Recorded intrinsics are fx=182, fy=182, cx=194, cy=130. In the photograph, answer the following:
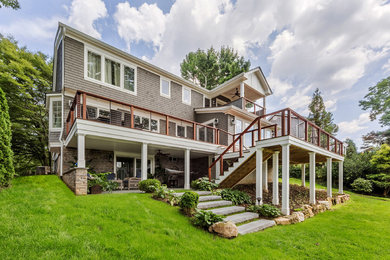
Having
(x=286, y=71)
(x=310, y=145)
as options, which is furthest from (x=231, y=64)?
(x=310, y=145)

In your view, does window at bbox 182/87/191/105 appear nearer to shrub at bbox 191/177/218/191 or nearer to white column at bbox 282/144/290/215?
shrub at bbox 191/177/218/191

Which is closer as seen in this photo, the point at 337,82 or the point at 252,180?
the point at 252,180

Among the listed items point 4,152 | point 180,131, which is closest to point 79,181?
point 4,152

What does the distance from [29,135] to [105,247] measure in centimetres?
1898

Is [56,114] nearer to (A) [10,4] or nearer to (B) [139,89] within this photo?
(B) [139,89]

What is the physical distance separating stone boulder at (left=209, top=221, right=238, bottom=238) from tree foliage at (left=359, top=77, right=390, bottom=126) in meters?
A: 28.1

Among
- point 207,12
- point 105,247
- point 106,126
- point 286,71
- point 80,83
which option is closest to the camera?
point 105,247

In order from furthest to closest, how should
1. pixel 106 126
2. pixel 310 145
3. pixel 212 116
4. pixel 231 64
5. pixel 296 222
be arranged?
1. pixel 231 64
2. pixel 212 116
3. pixel 310 145
4. pixel 106 126
5. pixel 296 222

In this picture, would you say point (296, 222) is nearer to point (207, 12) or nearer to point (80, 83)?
point (80, 83)

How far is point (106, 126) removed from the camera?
6.68m

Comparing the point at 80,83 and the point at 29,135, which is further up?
the point at 80,83

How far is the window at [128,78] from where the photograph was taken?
11119 millimetres

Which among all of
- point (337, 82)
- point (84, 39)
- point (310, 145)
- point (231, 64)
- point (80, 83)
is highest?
point (231, 64)

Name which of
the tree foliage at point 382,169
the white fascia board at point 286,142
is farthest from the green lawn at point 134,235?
the tree foliage at point 382,169
